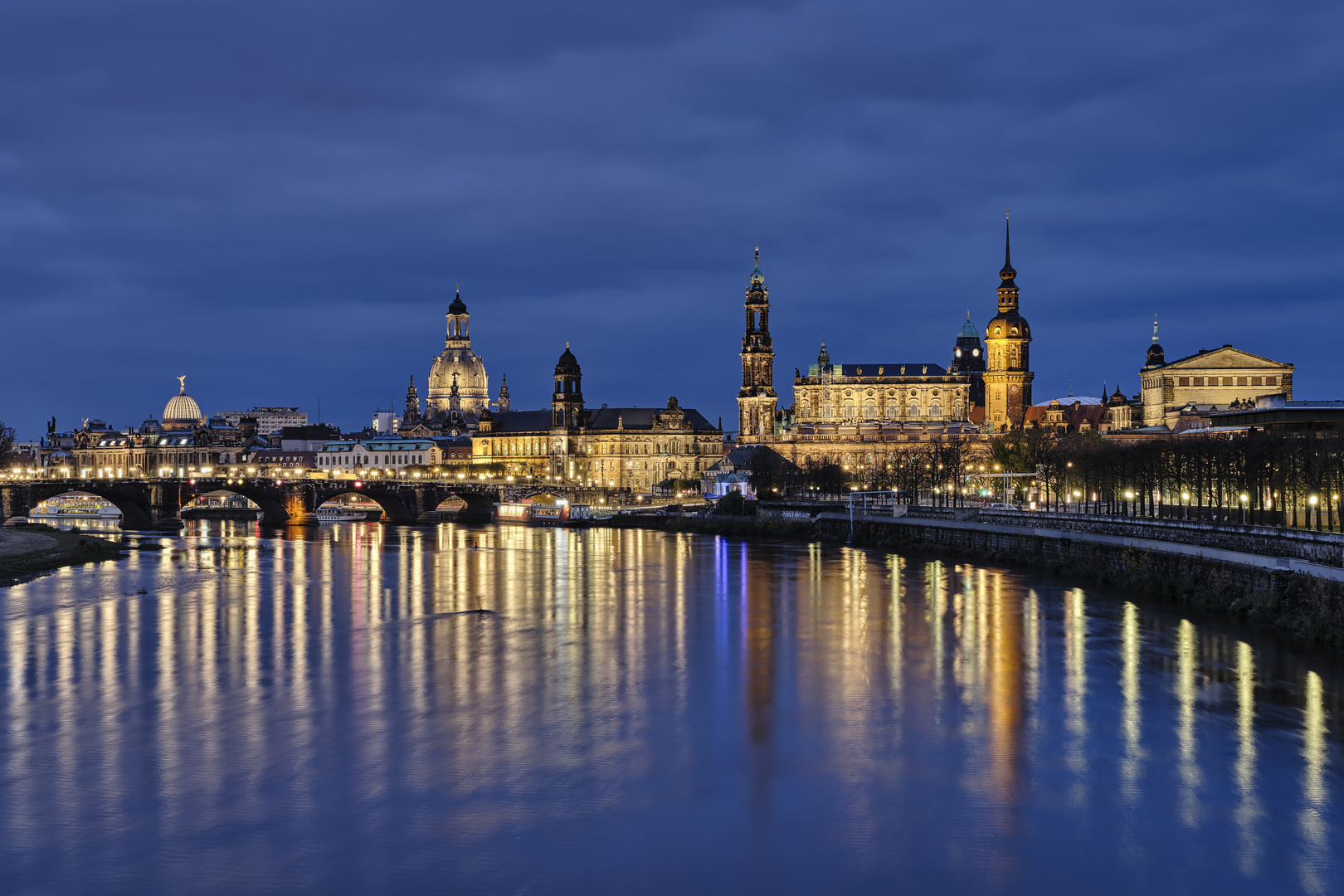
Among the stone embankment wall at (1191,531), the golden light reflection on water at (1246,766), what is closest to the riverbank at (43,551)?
the golden light reflection on water at (1246,766)

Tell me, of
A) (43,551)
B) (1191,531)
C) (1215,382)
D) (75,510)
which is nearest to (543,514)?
(75,510)

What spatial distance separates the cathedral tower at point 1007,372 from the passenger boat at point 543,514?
74.9 meters

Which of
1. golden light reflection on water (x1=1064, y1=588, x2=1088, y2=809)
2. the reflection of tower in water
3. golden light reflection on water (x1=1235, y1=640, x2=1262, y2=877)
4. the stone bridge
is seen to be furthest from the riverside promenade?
the stone bridge

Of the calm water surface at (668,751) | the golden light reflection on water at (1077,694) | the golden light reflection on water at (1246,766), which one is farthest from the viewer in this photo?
the golden light reflection on water at (1077,694)

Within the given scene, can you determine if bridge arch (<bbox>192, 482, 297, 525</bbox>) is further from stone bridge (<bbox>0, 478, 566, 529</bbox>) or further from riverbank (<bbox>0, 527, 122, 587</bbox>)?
riverbank (<bbox>0, 527, 122, 587</bbox>)

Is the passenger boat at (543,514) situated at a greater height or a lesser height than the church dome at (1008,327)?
lesser

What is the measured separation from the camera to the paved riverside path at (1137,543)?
40.6 meters

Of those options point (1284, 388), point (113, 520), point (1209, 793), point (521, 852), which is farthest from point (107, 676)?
point (1284, 388)

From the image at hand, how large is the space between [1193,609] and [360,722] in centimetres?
3433

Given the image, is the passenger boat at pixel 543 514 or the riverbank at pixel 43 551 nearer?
the riverbank at pixel 43 551

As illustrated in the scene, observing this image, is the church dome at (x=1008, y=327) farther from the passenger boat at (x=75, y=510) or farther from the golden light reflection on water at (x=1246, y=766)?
the golden light reflection on water at (x=1246, y=766)

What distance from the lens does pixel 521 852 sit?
2202cm

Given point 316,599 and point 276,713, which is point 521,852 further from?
point 316,599

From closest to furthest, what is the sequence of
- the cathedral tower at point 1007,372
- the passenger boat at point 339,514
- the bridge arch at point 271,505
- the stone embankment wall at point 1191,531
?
1. the stone embankment wall at point 1191,531
2. the bridge arch at point 271,505
3. the passenger boat at point 339,514
4. the cathedral tower at point 1007,372
